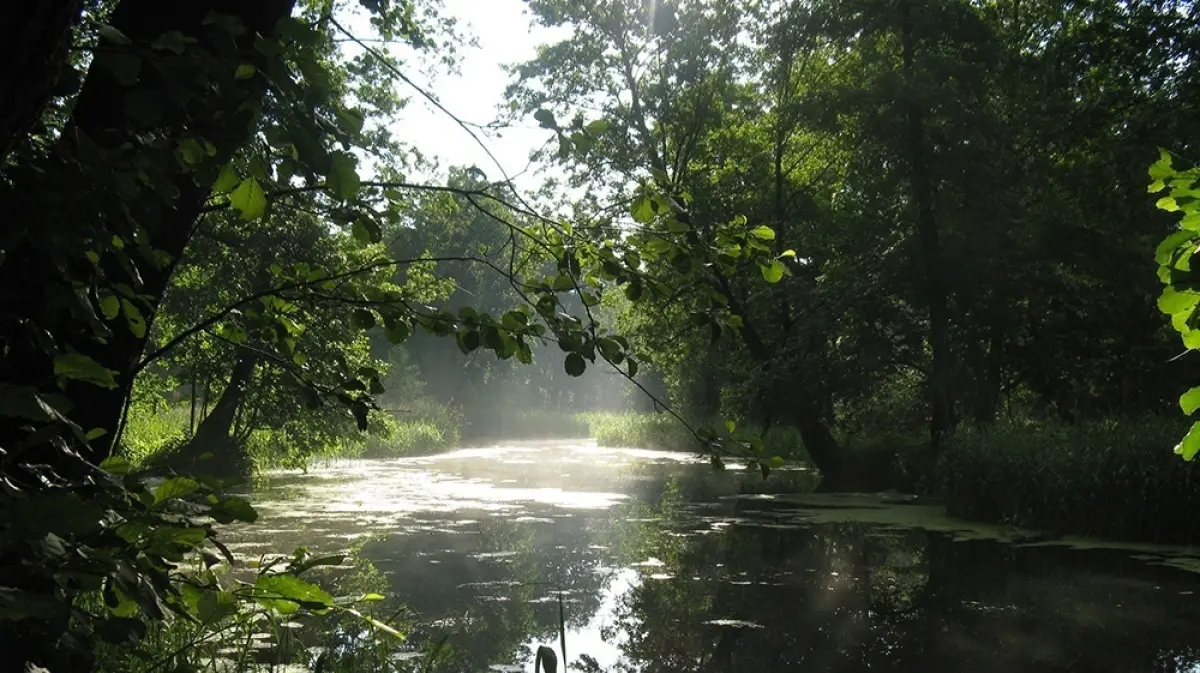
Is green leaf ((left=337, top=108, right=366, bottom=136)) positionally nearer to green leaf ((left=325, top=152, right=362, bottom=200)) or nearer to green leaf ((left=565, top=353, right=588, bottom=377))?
green leaf ((left=325, top=152, right=362, bottom=200))

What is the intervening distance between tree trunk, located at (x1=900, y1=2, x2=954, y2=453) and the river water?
1.79 meters

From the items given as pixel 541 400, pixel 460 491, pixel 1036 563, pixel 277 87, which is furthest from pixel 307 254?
pixel 541 400

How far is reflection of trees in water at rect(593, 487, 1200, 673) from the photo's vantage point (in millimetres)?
5539

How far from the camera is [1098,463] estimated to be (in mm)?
9977

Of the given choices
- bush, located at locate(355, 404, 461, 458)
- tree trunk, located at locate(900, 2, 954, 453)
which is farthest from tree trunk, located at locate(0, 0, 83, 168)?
bush, located at locate(355, 404, 461, 458)

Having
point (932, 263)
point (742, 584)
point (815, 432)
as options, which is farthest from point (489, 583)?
point (815, 432)

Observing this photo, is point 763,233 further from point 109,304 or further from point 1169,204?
point 109,304

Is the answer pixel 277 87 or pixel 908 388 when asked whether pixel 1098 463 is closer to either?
pixel 908 388

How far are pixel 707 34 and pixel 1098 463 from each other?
33.4 ft

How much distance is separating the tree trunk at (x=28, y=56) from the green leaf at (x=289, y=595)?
0.64m

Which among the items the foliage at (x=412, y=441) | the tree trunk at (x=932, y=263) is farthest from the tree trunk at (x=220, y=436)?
the tree trunk at (x=932, y=263)

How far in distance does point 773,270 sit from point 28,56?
1.45 m

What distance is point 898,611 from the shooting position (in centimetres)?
679

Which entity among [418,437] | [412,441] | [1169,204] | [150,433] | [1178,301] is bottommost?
[412,441]
